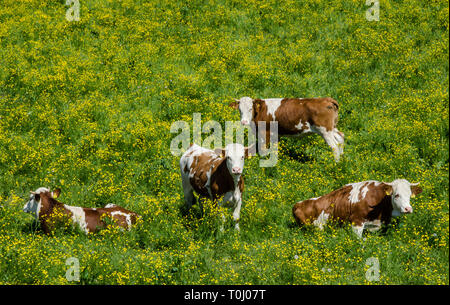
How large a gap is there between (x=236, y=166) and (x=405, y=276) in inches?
129

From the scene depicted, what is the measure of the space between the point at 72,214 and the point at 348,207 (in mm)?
5365

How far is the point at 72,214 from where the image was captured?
8727 millimetres

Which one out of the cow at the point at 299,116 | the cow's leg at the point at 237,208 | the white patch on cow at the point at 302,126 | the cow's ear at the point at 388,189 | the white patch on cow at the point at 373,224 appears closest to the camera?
the cow's ear at the point at 388,189

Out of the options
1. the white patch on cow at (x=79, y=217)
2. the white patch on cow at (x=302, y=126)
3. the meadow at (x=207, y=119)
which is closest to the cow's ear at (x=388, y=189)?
the meadow at (x=207, y=119)

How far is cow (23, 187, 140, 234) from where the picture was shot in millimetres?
8617

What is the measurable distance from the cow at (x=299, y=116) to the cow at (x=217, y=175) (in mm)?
2461

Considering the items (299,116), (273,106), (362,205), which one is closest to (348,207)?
(362,205)

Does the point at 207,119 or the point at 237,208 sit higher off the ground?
the point at 207,119

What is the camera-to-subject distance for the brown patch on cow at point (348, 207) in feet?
26.0

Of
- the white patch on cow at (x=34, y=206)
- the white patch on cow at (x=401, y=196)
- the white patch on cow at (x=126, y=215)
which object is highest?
A: the white patch on cow at (x=401, y=196)

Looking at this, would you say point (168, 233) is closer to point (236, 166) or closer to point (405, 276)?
point (236, 166)

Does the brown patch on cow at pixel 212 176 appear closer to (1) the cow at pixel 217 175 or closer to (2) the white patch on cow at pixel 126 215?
(1) the cow at pixel 217 175

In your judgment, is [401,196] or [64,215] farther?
[64,215]

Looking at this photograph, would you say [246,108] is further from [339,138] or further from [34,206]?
[34,206]
